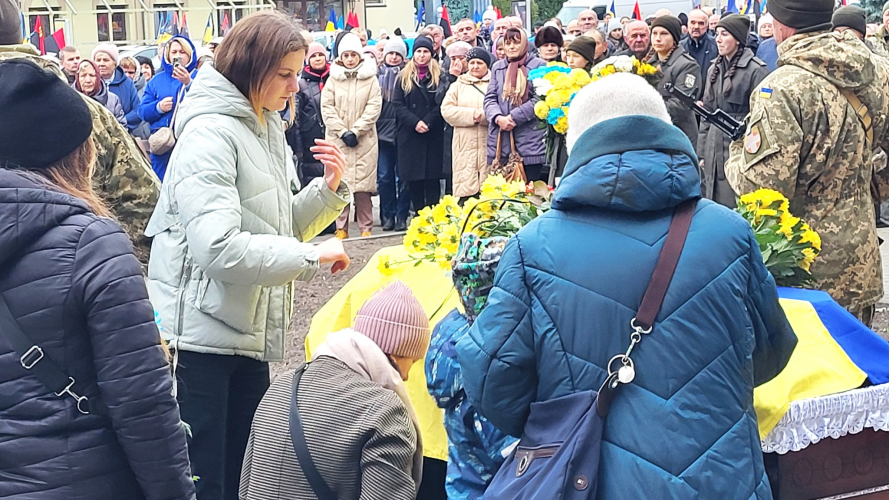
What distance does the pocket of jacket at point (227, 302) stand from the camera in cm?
359

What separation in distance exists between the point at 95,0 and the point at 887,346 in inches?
1649

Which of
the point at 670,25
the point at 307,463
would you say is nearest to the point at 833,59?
the point at 307,463

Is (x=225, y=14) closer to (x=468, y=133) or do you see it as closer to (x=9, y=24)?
(x=468, y=133)

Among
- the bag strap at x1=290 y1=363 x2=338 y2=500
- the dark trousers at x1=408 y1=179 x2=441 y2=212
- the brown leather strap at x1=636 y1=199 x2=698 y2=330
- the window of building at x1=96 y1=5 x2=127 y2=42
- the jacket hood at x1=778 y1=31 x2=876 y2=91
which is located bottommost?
the window of building at x1=96 y1=5 x2=127 y2=42

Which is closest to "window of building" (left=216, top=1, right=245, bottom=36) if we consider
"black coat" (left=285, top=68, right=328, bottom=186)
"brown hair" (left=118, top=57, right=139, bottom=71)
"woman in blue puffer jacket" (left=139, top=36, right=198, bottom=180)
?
"brown hair" (left=118, top=57, right=139, bottom=71)

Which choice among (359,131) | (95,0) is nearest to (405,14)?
(95,0)

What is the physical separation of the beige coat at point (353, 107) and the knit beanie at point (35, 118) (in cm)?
785

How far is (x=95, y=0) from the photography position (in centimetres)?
4166

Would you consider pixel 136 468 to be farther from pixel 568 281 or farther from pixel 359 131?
pixel 359 131

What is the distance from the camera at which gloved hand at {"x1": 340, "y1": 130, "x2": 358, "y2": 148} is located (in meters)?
10.5

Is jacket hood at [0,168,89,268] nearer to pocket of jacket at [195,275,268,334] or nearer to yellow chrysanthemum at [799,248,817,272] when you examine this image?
pocket of jacket at [195,275,268,334]

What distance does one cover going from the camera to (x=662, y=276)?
7.82 feet

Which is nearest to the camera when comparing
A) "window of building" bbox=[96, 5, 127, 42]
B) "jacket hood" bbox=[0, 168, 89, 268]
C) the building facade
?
"jacket hood" bbox=[0, 168, 89, 268]

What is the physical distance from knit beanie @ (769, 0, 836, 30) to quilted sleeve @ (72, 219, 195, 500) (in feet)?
9.68
